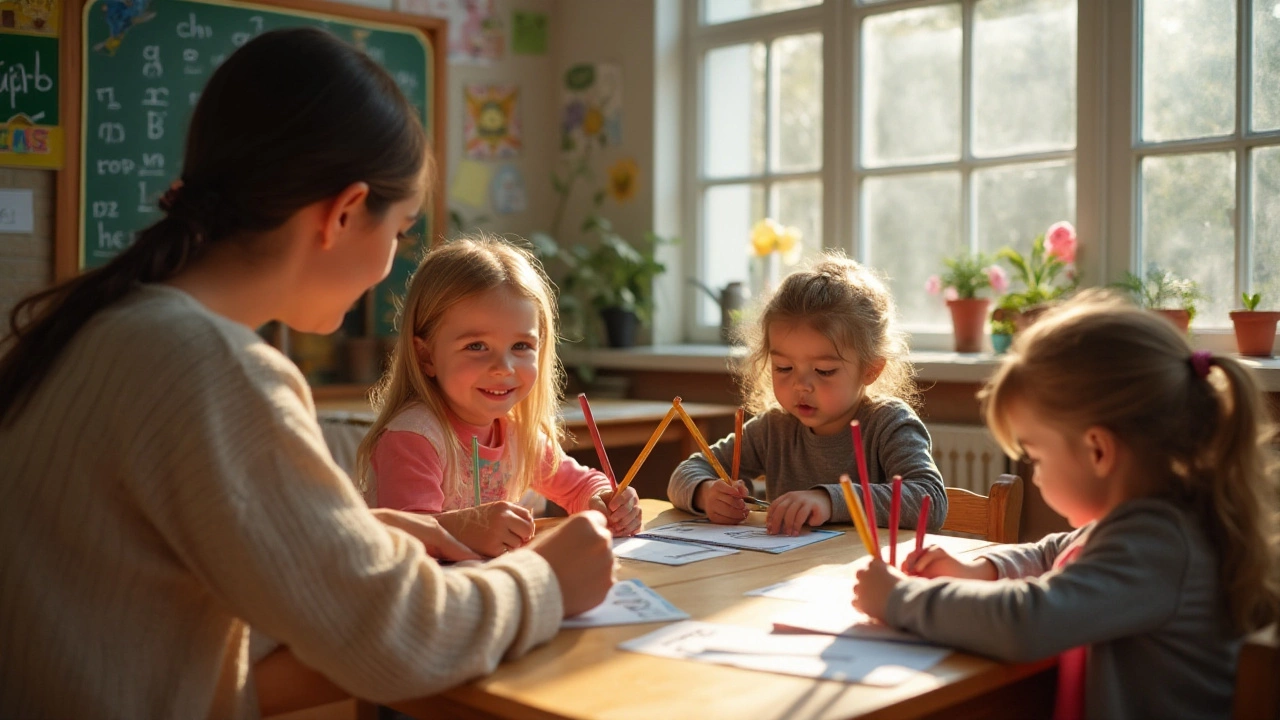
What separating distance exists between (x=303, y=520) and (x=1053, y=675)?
77cm

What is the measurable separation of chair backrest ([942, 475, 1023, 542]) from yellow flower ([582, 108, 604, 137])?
269 cm

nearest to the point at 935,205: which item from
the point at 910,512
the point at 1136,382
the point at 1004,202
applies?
the point at 1004,202

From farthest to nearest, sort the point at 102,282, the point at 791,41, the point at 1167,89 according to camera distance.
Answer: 1. the point at 791,41
2. the point at 1167,89
3. the point at 102,282

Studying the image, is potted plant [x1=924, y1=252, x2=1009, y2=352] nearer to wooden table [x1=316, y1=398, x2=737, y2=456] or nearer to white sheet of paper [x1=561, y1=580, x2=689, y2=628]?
wooden table [x1=316, y1=398, x2=737, y2=456]

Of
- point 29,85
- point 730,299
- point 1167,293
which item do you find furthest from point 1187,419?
point 29,85

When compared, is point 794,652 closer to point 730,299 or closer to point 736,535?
point 736,535

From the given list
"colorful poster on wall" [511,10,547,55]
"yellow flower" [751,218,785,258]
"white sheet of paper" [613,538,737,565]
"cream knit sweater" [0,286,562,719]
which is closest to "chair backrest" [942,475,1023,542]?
"white sheet of paper" [613,538,737,565]

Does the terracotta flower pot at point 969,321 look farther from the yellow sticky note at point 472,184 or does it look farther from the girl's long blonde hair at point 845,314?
the yellow sticky note at point 472,184

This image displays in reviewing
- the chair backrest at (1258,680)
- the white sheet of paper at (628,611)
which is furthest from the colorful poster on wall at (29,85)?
the chair backrest at (1258,680)

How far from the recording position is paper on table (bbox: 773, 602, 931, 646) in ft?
3.87

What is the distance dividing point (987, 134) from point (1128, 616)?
2.72 m

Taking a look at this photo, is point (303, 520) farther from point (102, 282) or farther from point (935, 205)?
point (935, 205)

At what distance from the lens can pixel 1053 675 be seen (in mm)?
1255

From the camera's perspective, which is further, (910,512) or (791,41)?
(791,41)
